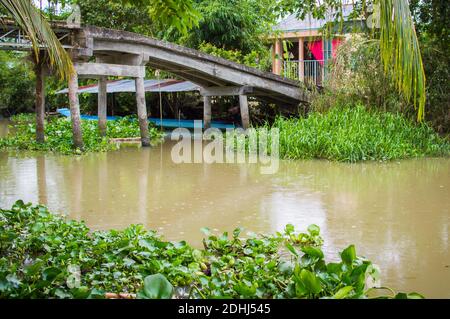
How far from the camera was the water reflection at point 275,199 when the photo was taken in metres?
5.41

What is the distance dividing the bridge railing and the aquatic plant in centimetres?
458

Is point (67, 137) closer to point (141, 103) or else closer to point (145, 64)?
point (141, 103)

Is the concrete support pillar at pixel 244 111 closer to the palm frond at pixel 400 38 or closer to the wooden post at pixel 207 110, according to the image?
the wooden post at pixel 207 110

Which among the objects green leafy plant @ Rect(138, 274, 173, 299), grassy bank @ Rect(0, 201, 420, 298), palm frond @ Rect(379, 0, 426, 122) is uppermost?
palm frond @ Rect(379, 0, 426, 122)

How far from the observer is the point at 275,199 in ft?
24.7

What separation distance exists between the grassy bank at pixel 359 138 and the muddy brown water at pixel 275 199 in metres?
0.41

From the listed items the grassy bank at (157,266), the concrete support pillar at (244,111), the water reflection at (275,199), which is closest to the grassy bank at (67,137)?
the water reflection at (275,199)

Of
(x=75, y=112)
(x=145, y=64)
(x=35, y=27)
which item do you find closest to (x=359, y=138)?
(x=145, y=64)

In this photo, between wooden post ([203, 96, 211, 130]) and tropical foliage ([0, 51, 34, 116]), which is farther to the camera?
tropical foliage ([0, 51, 34, 116])

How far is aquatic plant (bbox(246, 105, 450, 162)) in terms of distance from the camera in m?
11.3

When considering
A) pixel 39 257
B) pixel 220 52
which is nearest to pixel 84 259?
pixel 39 257

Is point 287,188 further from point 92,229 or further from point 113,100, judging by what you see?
point 113,100

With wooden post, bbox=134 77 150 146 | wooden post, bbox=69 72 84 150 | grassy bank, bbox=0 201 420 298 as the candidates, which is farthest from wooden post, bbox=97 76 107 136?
grassy bank, bbox=0 201 420 298

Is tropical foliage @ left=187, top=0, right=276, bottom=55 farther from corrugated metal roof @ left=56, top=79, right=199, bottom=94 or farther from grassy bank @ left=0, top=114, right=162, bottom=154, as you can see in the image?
grassy bank @ left=0, top=114, right=162, bottom=154
